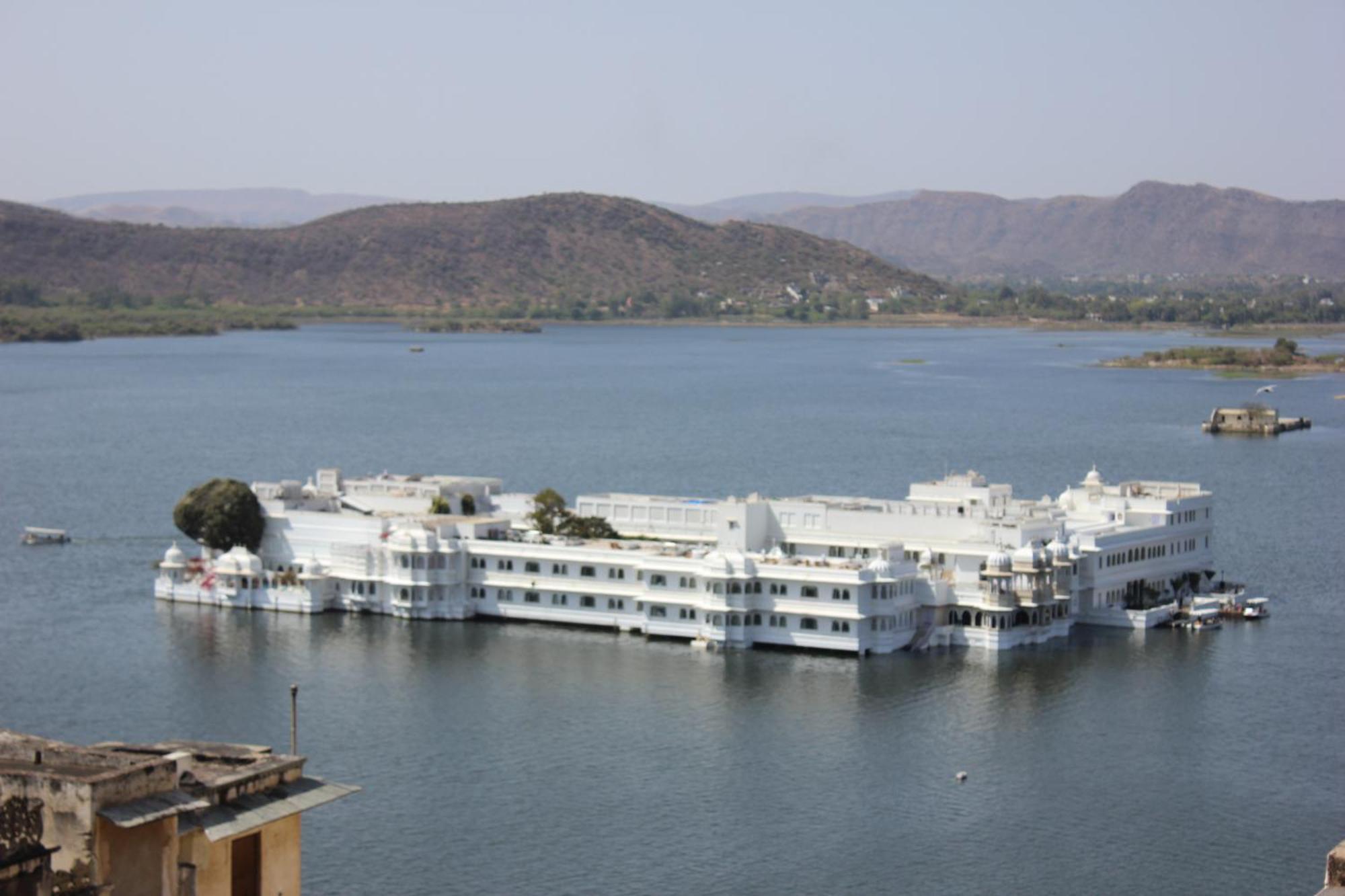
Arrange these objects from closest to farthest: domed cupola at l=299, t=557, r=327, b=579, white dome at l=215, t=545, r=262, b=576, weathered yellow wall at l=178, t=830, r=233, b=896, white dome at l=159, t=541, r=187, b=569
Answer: weathered yellow wall at l=178, t=830, r=233, b=896 < domed cupola at l=299, t=557, r=327, b=579 < white dome at l=215, t=545, r=262, b=576 < white dome at l=159, t=541, r=187, b=569

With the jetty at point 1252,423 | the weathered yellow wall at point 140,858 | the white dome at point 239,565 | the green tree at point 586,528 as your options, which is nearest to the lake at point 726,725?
the white dome at point 239,565

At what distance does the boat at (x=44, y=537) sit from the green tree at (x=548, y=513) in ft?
44.5

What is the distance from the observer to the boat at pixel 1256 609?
39.6m

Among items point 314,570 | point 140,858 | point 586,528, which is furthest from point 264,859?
point 586,528

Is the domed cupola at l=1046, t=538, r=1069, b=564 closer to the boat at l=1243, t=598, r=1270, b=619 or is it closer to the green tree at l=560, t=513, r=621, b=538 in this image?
the boat at l=1243, t=598, r=1270, b=619

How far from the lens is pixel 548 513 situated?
1662 inches

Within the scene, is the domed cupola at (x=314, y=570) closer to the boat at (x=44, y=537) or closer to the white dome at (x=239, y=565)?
the white dome at (x=239, y=565)

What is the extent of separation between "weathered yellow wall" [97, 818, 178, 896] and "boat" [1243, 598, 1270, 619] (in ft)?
103

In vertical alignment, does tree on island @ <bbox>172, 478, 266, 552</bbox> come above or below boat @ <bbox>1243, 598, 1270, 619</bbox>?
above

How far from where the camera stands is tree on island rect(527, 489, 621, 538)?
41625mm

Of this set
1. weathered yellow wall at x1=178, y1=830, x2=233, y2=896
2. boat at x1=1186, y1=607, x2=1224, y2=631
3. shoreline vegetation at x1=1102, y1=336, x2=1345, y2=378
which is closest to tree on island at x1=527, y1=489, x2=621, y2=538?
boat at x1=1186, y1=607, x2=1224, y2=631

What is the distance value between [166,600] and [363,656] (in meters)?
7.35

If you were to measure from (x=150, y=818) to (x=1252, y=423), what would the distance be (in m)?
79.1

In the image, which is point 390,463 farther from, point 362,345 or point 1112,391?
point 362,345
